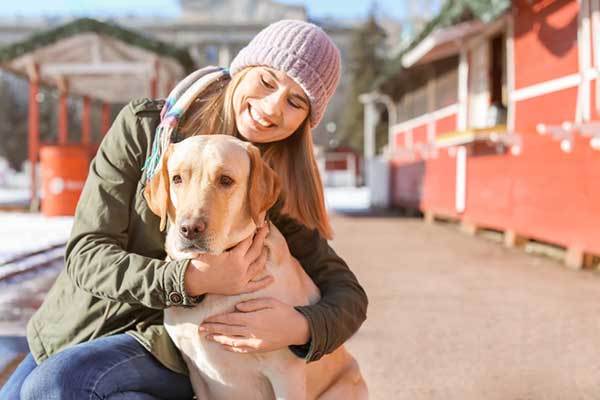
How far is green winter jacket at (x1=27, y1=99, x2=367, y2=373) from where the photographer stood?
5.54ft

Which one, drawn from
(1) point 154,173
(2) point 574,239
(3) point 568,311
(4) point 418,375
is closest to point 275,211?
(1) point 154,173

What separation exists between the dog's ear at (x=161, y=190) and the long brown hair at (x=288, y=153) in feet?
0.85

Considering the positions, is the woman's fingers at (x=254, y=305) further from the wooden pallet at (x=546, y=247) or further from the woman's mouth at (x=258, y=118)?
the wooden pallet at (x=546, y=247)

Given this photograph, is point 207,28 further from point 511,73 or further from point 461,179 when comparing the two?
point 511,73

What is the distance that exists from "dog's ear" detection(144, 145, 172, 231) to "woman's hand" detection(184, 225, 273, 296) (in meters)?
0.16

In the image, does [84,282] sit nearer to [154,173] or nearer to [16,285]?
[154,173]

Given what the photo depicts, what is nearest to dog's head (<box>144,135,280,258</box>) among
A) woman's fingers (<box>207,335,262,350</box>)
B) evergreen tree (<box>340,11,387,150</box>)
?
woman's fingers (<box>207,335,262,350</box>)

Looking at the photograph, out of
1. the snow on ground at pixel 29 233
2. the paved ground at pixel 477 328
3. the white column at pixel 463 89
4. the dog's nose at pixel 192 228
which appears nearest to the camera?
the dog's nose at pixel 192 228

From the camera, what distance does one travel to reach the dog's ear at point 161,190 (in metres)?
1.60

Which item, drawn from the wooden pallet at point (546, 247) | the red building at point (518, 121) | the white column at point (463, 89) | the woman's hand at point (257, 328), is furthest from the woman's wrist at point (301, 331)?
the white column at point (463, 89)

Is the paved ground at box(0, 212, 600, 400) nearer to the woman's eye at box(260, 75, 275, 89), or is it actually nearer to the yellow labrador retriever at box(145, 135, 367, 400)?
the yellow labrador retriever at box(145, 135, 367, 400)

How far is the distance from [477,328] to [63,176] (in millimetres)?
9224

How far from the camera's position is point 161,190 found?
1605mm

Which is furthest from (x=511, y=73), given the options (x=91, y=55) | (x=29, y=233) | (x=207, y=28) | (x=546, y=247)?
(x=207, y=28)
